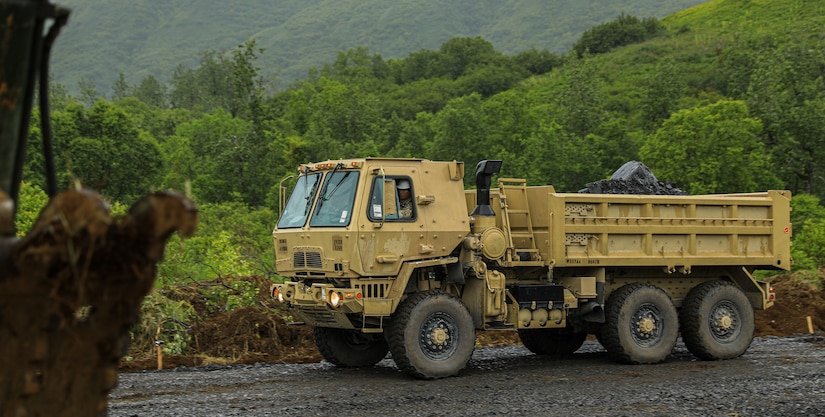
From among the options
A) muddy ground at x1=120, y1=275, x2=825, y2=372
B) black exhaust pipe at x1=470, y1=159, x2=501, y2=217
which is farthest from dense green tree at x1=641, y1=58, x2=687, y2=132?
black exhaust pipe at x1=470, y1=159, x2=501, y2=217

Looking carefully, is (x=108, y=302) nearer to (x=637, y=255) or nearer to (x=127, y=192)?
(x=637, y=255)

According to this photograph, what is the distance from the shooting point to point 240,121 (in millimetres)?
69312

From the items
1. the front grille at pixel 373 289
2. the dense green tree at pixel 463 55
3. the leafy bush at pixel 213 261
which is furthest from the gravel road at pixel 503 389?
the dense green tree at pixel 463 55

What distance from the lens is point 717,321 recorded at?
46.4 feet

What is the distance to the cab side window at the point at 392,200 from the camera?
39.3 feet

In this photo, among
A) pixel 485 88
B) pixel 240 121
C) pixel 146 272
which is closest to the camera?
pixel 146 272

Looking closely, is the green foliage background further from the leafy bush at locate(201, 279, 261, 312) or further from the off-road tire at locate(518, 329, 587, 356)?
the off-road tire at locate(518, 329, 587, 356)

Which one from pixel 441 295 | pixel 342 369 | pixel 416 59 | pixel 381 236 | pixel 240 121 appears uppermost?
pixel 416 59

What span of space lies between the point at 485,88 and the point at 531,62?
1111cm

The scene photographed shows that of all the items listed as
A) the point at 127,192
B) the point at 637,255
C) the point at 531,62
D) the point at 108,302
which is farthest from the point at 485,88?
the point at 108,302

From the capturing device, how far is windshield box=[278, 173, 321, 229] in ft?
41.2

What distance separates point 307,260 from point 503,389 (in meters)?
3.05

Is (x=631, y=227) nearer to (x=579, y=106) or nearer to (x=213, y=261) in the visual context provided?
(x=213, y=261)

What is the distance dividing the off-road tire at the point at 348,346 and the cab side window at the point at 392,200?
75.5 inches
